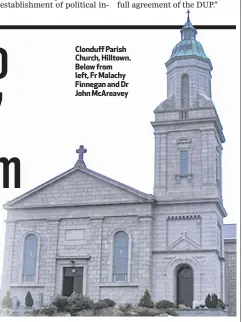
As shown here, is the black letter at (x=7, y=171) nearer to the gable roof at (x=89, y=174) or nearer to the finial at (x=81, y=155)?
the finial at (x=81, y=155)

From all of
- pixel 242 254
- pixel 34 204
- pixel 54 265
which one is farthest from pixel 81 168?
pixel 242 254

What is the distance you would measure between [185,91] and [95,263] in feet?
27.6

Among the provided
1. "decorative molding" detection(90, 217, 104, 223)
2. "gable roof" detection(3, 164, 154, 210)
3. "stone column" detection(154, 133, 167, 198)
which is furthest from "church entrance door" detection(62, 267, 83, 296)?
"stone column" detection(154, 133, 167, 198)

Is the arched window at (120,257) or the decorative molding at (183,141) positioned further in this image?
the decorative molding at (183,141)

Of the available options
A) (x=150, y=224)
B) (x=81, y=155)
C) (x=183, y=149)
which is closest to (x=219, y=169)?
(x=183, y=149)

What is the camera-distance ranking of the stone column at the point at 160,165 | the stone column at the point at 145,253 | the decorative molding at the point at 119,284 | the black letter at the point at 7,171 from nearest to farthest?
the black letter at the point at 7,171 → the stone column at the point at 145,253 → the decorative molding at the point at 119,284 → the stone column at the point at 160,165

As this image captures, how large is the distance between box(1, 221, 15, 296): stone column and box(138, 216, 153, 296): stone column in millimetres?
5458

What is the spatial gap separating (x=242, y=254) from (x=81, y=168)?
483 inches

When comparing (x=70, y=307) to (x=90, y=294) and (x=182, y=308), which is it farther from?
(x=182, y=308)

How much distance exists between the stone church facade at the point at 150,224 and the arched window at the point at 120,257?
0.14 ft

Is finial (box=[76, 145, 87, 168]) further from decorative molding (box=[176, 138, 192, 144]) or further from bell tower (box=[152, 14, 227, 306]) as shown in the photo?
decorative molding (box=[176, 138, 192, 144])

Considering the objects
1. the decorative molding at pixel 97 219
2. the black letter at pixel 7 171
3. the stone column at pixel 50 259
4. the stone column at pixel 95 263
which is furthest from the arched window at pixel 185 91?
the black letter at pixel 7 171

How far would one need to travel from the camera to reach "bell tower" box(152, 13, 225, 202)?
28.5 meters

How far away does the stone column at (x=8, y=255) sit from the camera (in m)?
28.0
